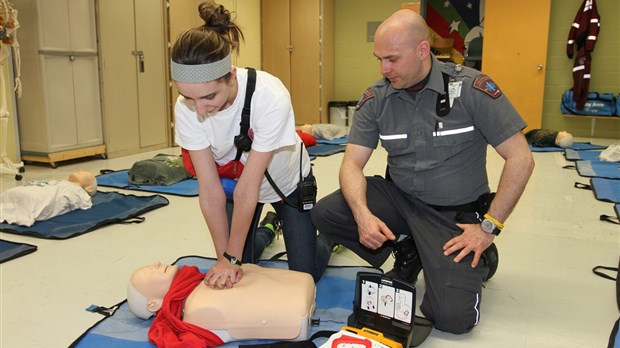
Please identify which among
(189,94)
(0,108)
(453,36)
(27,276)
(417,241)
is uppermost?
(453,36)

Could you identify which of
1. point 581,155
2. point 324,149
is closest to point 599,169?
point 581,155

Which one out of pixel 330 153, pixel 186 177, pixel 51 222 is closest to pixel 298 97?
pixel 330 153

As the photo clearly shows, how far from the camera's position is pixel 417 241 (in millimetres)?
2072

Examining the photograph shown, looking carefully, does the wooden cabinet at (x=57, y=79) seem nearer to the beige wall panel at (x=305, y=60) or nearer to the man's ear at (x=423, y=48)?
the man's ear at (x=423, y=48)

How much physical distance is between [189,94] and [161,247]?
139 centimetres

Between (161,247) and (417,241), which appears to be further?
(161,247)

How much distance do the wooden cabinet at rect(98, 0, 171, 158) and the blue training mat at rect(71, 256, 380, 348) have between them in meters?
3.66

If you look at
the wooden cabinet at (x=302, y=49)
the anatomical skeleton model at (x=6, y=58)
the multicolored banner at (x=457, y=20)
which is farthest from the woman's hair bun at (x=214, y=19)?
the multicolored banner at (x=457, y=20)

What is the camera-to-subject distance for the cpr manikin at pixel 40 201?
320cm

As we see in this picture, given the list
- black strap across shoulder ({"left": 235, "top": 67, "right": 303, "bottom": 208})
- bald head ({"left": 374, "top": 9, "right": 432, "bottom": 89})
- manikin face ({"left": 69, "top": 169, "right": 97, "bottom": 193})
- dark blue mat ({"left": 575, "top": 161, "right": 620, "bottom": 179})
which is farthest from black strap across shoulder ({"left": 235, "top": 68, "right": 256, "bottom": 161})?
dark blue mat ({"left": 575, "top": 161, "right": 620, "bottom": 179})

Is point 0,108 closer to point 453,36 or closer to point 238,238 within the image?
point 238,238

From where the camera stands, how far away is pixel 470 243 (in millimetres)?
1959

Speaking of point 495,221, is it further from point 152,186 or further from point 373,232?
point 152,186

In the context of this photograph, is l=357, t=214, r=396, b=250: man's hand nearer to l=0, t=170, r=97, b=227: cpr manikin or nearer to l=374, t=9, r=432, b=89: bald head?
l=374, t=9, r=432, b=89: bald head
